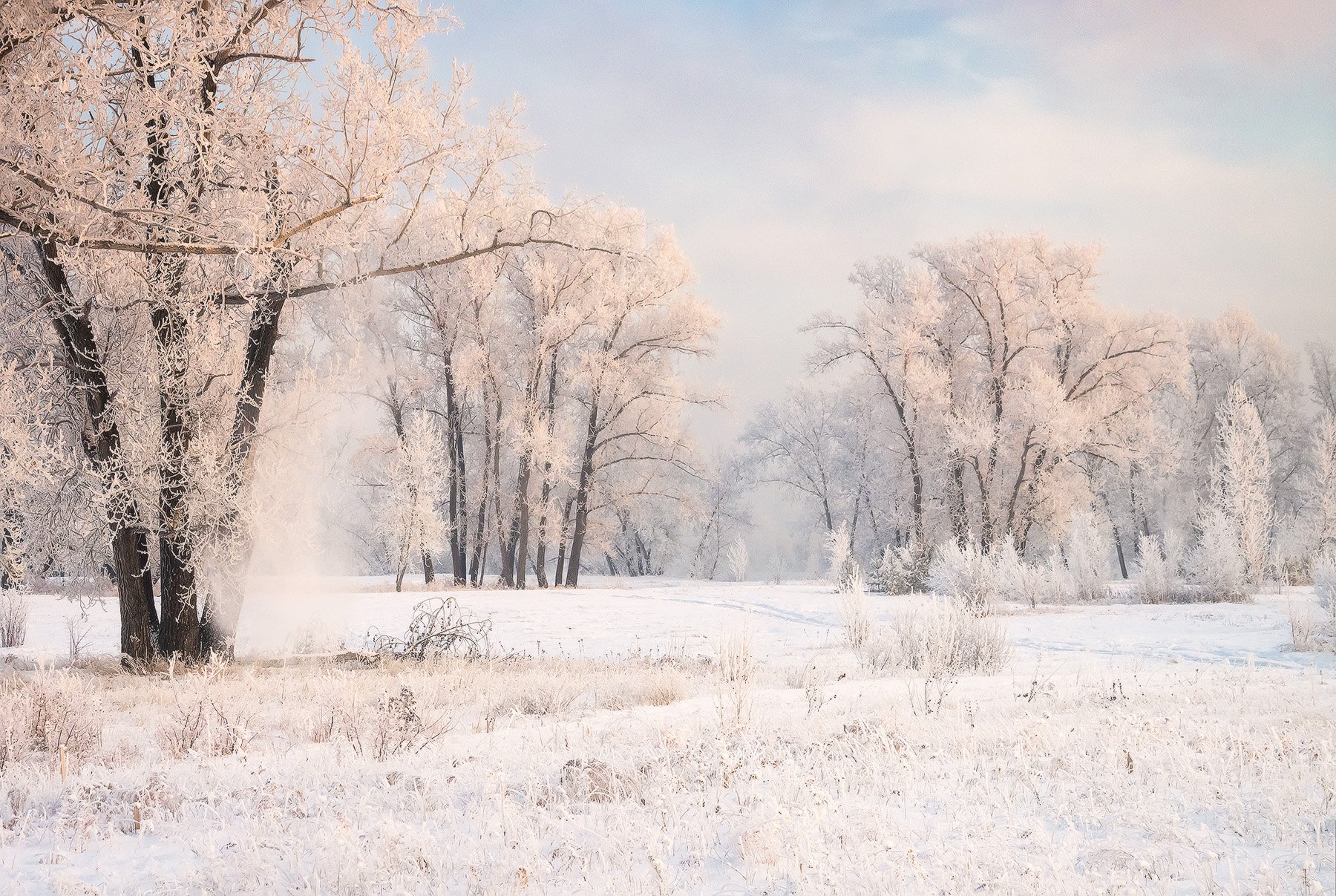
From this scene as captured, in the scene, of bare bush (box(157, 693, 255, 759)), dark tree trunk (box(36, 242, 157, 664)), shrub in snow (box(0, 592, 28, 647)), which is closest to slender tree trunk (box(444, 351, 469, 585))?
shrub in snow (box(0, 592, 28, 647))

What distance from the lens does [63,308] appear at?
9.27 metres

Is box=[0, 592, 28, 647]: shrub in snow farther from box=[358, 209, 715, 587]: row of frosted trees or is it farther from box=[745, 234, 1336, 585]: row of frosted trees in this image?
box=[745, 234, 1336, 585]: row of frosted trees

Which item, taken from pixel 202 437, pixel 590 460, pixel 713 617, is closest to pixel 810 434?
pixel 590 460

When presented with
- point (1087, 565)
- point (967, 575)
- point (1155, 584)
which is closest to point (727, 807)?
point (967, 575)

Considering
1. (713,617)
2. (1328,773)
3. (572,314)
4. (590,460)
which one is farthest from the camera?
(590,460)

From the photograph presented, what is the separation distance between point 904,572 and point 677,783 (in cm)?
1901

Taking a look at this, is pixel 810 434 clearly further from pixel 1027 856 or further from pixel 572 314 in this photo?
pixel 1027 856

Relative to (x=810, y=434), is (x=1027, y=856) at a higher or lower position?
lower

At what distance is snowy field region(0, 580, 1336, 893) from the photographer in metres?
2.94

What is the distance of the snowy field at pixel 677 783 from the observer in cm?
294

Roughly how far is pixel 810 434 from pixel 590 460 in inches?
638

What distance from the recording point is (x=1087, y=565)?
2012cm

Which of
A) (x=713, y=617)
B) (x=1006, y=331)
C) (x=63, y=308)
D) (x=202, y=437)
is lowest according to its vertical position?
(x=713, y=617)

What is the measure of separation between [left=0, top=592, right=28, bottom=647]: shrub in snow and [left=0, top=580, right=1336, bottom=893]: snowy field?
449 centimetres
